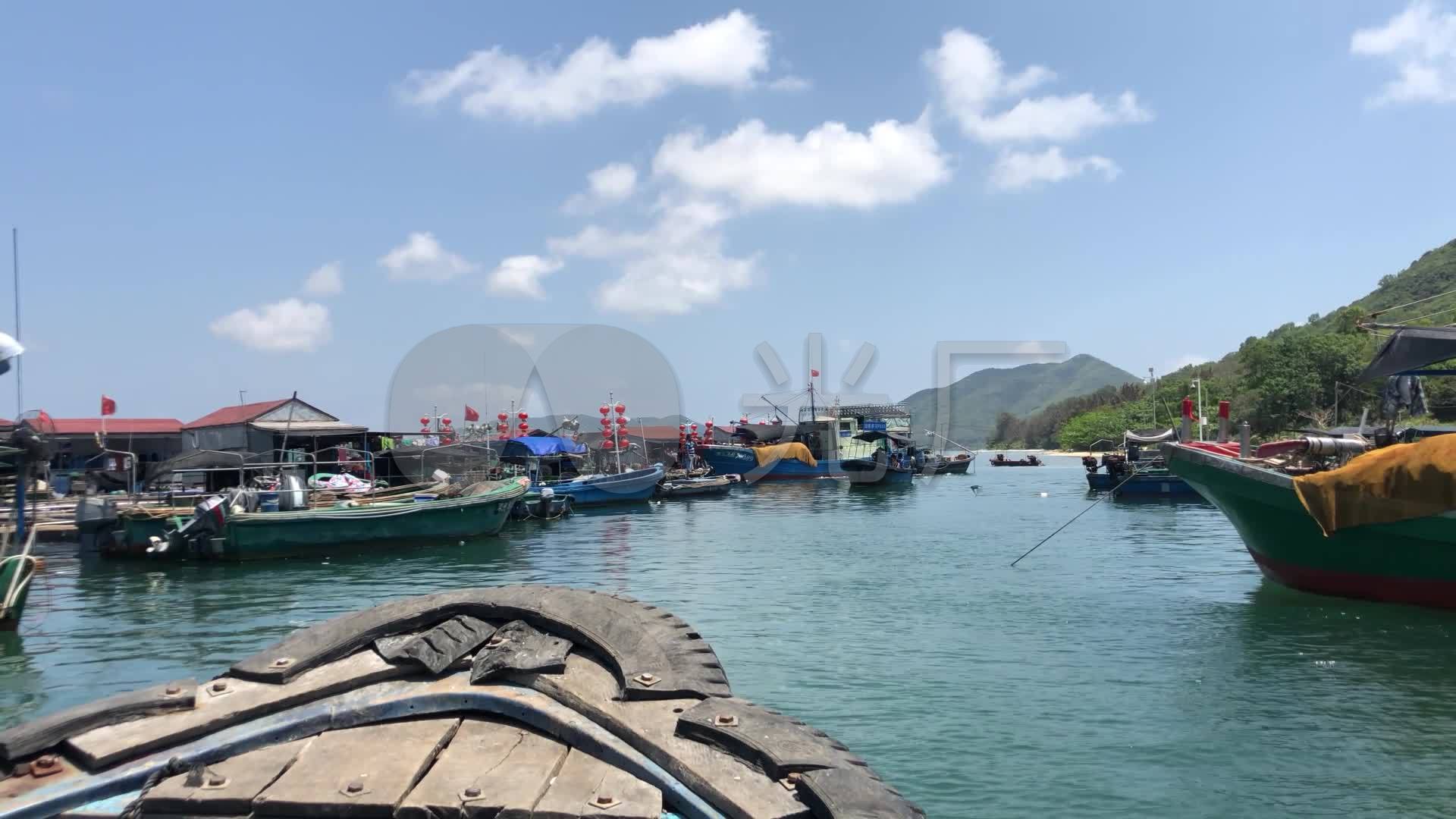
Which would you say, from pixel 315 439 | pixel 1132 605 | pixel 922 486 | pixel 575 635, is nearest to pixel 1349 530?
pixel 1132 605

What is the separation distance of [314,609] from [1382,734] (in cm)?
1490

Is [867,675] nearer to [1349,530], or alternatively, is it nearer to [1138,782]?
[1138,782]

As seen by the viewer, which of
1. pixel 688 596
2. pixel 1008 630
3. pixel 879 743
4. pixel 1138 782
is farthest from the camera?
pixel 688 596

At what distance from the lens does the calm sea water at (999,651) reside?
7465 mm

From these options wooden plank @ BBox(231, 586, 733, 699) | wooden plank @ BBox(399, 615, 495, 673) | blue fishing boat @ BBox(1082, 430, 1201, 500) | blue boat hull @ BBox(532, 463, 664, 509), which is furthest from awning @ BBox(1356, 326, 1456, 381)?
blue boat hull @ BBox(532, 463, 664, 509)

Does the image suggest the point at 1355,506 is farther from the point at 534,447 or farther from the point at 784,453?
the point at 784,453

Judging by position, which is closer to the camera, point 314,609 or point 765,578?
point 314,609

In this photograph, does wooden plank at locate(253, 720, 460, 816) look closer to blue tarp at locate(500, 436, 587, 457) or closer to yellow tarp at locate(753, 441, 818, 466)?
blue tarp at locate(500, 436, 587, 457)

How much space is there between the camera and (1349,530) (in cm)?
1353

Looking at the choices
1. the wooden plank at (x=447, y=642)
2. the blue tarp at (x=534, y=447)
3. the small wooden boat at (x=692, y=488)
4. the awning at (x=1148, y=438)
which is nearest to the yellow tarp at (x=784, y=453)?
the small wooden boat at (x=692, y=488)

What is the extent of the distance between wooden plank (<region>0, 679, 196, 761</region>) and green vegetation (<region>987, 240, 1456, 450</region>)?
26353mm

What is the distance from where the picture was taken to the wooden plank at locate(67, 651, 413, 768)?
3.45 metres

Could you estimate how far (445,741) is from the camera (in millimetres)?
3684

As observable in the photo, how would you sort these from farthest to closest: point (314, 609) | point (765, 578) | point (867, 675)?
point (765, 578), point (314, 609), point (867, 675)
